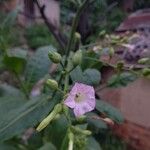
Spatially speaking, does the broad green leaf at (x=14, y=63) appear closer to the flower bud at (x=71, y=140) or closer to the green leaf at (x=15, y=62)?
the green leaf at (x=15, y=62)

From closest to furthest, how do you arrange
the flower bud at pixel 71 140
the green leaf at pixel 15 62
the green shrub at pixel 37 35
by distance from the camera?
the flower bud at pixel 71 140
the green leaf at pixel 15 62
the green shrub at pixel 37 35

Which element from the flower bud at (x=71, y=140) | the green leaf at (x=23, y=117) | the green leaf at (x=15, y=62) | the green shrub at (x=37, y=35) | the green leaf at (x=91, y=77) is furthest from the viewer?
the green shrub at (x=37, y=35)

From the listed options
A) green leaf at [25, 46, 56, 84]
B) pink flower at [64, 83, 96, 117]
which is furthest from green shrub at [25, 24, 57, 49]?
pink flower at [64, 83, 96, 117]

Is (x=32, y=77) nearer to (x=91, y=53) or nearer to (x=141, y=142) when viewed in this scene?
(x=91, y=53)

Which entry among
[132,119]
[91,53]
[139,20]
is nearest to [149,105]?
[132,119]

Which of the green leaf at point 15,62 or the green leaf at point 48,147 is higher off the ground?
the green leaf at point 15,62

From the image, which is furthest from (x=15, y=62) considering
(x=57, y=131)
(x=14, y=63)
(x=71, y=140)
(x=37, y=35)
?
(x=37, y=35)

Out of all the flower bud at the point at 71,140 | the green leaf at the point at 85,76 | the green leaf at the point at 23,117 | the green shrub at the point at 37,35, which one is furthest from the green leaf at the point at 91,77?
the green shrub at the point at 37,35

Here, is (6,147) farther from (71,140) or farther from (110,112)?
(71,140)
